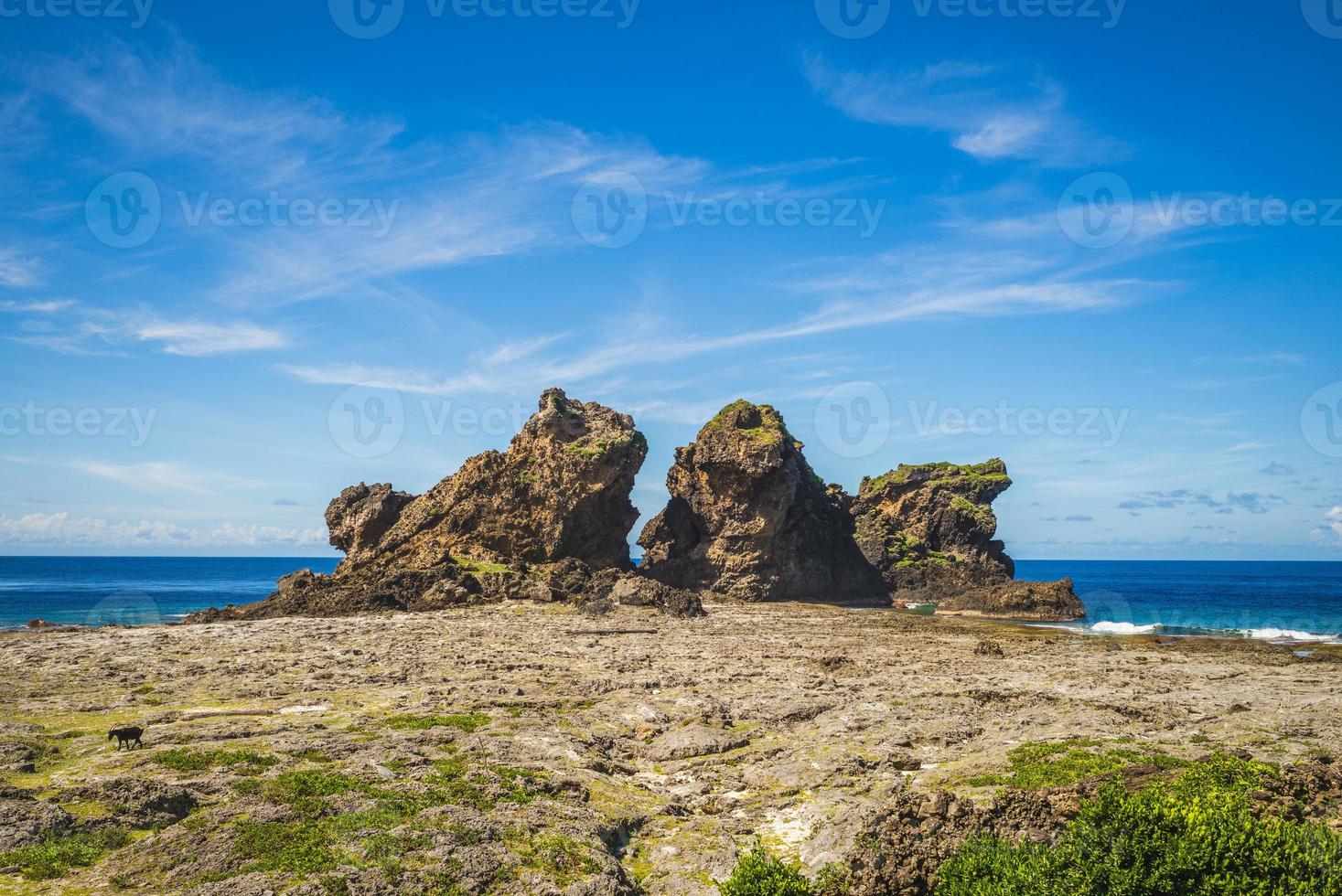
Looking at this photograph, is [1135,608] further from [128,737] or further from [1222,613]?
[128,737]

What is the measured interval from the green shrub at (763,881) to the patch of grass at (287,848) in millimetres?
5049

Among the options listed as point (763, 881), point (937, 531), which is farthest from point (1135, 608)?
point (763, 881)

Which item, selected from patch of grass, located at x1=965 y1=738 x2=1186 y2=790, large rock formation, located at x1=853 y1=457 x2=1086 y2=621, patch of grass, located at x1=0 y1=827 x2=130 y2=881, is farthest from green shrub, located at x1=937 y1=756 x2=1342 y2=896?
large rock formation, located at x1=853 y1=457 x2=1086 y2=621

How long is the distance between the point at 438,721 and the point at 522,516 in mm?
47312

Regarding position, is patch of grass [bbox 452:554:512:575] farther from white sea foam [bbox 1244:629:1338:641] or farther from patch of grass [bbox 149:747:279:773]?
white sea foam [bbox 1244:629:1338:641]

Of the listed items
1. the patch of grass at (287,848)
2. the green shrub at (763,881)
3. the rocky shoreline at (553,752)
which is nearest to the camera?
the green shrub at (763,881)

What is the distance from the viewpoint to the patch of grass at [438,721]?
1717 cm

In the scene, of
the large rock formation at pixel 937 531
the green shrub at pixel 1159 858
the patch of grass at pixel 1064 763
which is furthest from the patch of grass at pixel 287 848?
the large rock formation at pixel 937 531

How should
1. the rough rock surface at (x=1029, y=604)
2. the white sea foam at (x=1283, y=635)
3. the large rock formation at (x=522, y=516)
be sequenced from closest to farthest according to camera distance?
the white sea foam at (x=1283, y=635)
the large rock formation at (x=522, y=516)
the rough rock surface at (x=1029, y=604)

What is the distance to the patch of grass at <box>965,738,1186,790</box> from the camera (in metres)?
13.5

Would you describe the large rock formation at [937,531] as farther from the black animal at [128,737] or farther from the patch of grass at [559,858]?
the black animal at [128,737]

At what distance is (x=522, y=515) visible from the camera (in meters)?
64.7

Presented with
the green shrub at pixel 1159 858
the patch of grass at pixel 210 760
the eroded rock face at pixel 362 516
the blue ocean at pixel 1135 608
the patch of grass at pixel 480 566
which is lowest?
the blue ocean at pixel 1135 608

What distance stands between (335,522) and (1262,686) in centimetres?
6348
